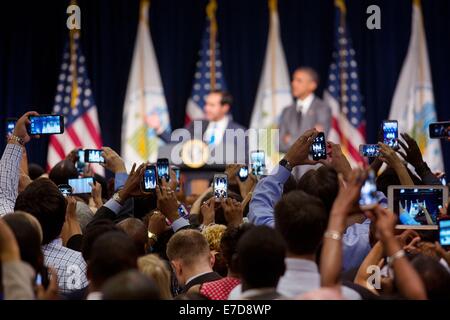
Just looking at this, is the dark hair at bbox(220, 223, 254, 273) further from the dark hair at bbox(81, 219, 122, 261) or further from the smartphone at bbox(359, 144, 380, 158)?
the smartphone at bbox(359, 144, 380, 158)

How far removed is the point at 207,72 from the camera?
35.7ft

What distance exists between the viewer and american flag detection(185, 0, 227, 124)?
1085cm

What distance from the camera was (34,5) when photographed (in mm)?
10758

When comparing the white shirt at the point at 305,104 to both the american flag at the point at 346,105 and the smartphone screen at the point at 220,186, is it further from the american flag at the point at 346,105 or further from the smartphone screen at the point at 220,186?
the smartphone screen at the point at 220,186

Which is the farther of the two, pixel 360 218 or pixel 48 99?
pixel 48 99

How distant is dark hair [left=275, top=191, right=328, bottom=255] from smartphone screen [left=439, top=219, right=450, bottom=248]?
1.64 ft

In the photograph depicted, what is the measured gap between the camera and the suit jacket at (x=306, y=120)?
10414mm

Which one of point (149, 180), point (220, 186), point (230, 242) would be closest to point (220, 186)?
point (220, 186)

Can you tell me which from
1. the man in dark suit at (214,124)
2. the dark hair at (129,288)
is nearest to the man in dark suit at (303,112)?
the man in dark suit at (214,124)

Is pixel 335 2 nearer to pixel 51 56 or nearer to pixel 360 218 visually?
pixel 51 56

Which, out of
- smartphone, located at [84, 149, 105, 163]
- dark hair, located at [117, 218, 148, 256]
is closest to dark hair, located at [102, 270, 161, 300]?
dark hair, located at [117, 218, 148, 256]
